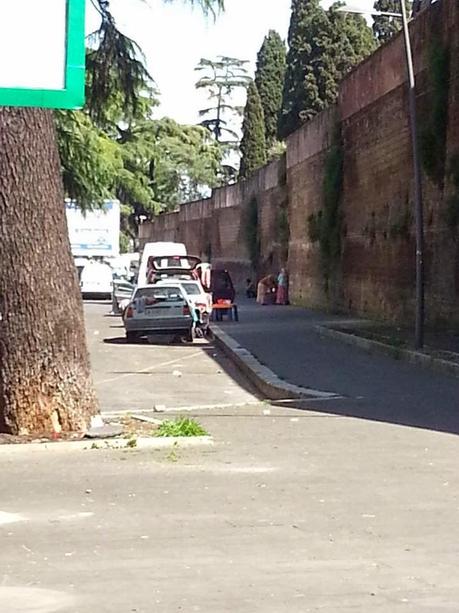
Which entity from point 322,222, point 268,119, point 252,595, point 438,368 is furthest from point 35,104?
point 268,119

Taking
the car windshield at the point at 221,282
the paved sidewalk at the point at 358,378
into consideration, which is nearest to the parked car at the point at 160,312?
the paved sidewalk at the point at 358,378

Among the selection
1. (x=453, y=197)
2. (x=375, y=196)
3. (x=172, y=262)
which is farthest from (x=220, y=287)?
(x=453, y=197)

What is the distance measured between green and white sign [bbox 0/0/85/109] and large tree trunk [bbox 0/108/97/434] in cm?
273

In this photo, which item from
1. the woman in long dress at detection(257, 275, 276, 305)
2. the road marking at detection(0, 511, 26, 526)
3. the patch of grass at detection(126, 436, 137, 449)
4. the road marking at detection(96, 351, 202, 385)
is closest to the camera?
the road marking at detection(0, 511, 26, 526)

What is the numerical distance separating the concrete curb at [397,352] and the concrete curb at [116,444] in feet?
22.9

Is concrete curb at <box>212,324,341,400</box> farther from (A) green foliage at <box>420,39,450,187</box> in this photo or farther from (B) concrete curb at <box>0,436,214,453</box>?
(A) green foliage at <box>420,39,450,187</box>

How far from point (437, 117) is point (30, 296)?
51.1ft

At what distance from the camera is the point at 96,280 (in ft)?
191

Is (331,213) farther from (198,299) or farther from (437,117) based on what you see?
(437,117)

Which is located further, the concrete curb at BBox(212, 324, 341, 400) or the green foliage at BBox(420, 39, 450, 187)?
the green foliage at BBox(420, 39, 450, 187)

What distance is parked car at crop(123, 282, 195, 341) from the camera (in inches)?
1150

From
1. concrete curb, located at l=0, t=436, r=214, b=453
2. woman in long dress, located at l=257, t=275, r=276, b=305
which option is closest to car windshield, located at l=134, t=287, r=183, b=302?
concrete curb, located at l=0, t=436, r=214, b=453

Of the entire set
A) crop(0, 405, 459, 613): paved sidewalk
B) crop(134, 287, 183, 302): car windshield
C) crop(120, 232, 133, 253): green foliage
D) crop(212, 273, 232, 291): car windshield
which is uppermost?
crop(120, 232, 133, 253): green foliage

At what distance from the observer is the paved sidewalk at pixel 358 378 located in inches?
565
